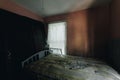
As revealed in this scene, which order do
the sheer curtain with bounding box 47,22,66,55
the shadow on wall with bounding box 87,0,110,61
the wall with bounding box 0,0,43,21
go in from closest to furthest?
the wall with bounding box 0,0,43,21
the shadow on wall with bounding box 87,0,110,61
the sheer curtain with bounding box 47,22,66,55

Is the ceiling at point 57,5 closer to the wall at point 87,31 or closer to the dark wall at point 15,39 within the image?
the wall at point 87,31

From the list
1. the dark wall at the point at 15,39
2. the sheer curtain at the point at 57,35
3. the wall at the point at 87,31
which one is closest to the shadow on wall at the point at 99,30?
the wall at the point at 87,31

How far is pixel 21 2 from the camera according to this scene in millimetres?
3127

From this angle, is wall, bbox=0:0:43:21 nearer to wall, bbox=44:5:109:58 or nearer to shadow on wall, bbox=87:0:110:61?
wall, bbox=44:5:109:58

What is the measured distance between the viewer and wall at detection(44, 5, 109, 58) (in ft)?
9.93

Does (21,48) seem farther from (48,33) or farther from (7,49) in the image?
(48,33)

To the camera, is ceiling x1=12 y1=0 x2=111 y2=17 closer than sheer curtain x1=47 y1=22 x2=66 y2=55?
Yes

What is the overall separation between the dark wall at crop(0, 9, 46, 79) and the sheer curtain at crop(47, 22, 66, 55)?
88 centimetres

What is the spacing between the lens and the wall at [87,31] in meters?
3.03


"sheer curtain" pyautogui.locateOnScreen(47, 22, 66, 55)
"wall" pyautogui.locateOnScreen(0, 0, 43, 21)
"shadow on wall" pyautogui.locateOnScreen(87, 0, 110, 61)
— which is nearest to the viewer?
"wall" pyautogui.locateOnScreen(0, 0, 43, 21)

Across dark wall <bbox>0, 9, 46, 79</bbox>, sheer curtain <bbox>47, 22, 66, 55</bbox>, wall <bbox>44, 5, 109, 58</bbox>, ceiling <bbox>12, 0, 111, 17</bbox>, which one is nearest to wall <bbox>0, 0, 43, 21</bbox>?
ceiling <bbox>12, 0, 111, 17</bbox>

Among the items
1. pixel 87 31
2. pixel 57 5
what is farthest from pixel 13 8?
pixel 87 31

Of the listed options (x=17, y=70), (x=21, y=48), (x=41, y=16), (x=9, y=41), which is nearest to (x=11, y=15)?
(x=9, y=41)

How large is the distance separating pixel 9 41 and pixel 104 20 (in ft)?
8.13
